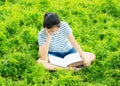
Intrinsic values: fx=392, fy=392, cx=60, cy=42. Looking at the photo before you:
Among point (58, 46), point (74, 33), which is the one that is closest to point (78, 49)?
point (58, 46)

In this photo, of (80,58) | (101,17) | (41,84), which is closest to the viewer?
(41,84)

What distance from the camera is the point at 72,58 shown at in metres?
6.42

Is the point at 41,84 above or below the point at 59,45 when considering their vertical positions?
below

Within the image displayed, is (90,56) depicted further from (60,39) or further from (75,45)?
(60,39)

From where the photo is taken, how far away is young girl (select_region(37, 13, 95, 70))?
252 inches

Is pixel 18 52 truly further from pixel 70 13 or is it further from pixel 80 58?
pixel 70 13

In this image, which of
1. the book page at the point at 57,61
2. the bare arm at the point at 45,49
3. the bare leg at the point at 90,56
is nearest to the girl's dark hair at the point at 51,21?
the bare arm at the point at 45,49

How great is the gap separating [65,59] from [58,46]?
28cm

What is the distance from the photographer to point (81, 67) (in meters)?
6.50

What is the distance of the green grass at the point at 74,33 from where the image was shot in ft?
20.3

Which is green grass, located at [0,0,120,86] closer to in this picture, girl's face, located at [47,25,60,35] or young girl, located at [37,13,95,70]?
young girl, located at [37,13,95,70]

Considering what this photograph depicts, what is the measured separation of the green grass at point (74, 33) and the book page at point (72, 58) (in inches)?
8.0

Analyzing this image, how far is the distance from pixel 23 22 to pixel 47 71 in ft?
6.21

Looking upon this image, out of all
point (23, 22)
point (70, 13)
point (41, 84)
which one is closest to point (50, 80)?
point (41, 84)
